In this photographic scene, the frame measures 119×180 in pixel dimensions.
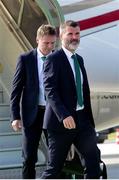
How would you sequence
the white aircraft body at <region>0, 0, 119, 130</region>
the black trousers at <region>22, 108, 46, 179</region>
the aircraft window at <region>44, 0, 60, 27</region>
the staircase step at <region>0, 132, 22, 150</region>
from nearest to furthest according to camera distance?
the black trousers at <region>22, 108, 46, 179</region> < the aircraft window at <region>44, 0, 60, 27</region> < the staircase step at <region>0, 132, 22, 150</region> < the white aircraft body at <region>0, 0, 119, 130</region>

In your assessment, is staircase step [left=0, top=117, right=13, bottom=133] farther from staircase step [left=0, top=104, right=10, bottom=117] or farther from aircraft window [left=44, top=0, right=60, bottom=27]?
aircraft window [left=44, top=0, right=60, bottom=27]

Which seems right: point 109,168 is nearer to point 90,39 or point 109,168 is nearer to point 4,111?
point 4,111

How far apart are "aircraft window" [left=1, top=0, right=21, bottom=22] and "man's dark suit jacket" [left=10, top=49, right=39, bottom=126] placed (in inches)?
85.9

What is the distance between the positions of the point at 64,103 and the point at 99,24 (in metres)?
2.91

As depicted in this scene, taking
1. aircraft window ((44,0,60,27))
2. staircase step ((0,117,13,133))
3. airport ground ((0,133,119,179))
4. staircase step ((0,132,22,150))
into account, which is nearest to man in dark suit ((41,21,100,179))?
airport ground ((0,133,119,179))

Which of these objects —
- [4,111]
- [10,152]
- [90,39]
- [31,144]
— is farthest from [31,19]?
[31,144]

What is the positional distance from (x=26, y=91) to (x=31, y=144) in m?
0.49

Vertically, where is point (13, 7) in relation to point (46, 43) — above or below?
above

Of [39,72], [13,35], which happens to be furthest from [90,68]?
[39,72]

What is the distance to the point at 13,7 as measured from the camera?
7.93 m

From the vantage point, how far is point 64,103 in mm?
5156

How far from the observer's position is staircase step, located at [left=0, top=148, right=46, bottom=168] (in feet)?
22.2

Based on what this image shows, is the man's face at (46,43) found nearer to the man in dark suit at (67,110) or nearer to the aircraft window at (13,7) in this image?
the man in dark suit at (67,110)

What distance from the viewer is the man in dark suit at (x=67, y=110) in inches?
203
